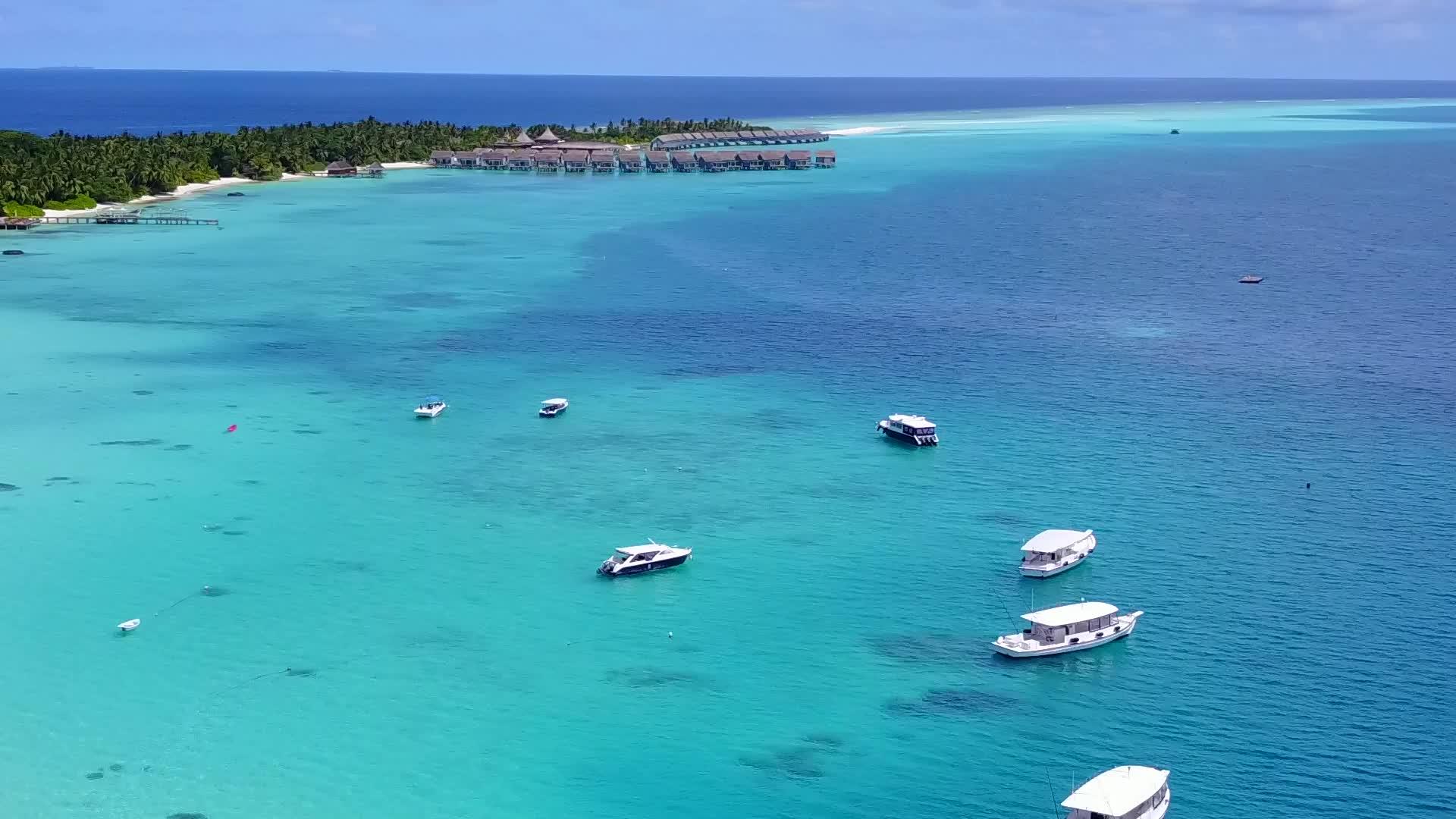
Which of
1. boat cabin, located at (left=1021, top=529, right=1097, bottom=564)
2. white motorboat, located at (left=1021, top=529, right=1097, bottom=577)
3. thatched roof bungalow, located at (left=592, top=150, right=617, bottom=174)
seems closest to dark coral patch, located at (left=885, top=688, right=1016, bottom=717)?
white motorboat, located at (left=1021, top=529, right=1097, bottom=577)

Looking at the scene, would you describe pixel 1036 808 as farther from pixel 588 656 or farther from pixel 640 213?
pixel 640 213

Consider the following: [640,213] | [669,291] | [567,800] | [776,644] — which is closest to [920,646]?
[776,644]

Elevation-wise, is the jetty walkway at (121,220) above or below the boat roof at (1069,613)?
above

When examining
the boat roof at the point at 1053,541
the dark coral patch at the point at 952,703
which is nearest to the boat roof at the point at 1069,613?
the dark coral patch at the point at 952,703

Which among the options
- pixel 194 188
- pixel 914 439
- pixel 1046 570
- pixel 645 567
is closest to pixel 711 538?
pixel 645 567

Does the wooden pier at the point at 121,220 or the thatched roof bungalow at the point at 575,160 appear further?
the thatched roof bungalow at the point at 575,160

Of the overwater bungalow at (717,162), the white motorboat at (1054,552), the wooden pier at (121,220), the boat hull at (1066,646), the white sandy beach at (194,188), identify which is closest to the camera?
the boat hull at (1066,646)

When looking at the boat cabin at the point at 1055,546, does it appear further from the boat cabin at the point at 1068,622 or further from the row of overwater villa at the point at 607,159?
the row of overwater villa at the point at 607,159

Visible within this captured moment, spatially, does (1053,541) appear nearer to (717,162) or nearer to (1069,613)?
(1069,613)

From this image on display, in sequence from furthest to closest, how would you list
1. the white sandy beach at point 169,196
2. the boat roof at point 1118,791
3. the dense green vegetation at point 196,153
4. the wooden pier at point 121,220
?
the dense green vegetation at point 196,153
the white sandy beach at point 169,196
the wooden pier at point 121,220
the boat roof at point 1118,791
